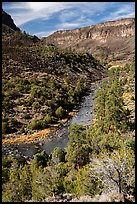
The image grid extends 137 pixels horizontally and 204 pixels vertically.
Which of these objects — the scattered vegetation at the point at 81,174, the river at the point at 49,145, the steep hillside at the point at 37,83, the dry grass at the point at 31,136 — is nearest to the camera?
the scattered vegetation at the point at 81,174

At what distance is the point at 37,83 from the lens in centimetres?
5934

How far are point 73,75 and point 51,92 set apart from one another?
20.5 metres

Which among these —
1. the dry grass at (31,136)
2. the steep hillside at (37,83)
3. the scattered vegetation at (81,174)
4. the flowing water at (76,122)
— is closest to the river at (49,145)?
the flowing water at (76,122)

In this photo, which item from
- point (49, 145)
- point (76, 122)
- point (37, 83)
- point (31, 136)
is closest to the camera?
point (49, 145)

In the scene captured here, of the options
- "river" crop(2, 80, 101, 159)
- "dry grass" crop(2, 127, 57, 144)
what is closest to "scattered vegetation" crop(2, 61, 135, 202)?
"river" crop(2, 80, 101, 159)

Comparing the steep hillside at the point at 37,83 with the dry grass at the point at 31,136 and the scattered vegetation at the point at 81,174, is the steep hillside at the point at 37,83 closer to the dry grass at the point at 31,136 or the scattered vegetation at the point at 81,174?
the dry grass at the point at 31,136

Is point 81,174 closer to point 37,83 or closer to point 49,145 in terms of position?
point 49,145

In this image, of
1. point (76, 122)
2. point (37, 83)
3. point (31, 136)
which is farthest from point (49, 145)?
point (37, 83)

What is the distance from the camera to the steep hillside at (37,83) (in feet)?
143

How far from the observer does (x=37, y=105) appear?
1866 inches

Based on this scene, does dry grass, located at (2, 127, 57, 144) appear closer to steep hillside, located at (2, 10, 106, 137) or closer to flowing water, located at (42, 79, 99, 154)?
flowing water, located at (42, 79, 99, 154)

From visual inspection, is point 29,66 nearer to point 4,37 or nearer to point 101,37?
point 4,37

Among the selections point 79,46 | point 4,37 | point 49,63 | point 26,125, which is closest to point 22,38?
point 4,37

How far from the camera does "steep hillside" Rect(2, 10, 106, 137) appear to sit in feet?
143
